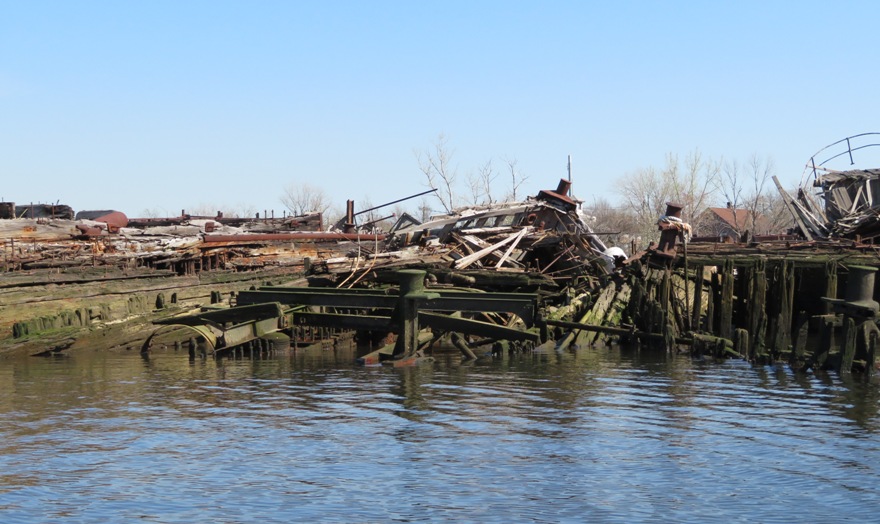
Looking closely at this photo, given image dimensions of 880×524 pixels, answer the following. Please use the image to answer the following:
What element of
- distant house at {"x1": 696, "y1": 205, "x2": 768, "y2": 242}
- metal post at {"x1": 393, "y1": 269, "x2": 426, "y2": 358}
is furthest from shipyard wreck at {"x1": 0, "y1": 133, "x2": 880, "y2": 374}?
distant house at {"x1": 696, "y1": 205, "x2": 768, "y2": 242}

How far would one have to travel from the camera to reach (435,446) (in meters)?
11.9

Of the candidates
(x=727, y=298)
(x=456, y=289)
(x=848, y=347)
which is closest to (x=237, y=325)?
(x=456, y=289)

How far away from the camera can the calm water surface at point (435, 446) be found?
931cm

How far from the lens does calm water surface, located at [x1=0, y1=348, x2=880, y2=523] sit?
931cm

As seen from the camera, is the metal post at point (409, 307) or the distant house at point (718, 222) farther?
the distant house at point (718, 222)

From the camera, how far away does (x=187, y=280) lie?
25859mm

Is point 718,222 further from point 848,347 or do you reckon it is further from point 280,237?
point 848,347

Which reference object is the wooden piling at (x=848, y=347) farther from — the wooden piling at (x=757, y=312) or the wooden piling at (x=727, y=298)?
the wooden piling at (x=727, y=298)

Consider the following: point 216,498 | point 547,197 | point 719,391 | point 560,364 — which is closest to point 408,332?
point 560,364

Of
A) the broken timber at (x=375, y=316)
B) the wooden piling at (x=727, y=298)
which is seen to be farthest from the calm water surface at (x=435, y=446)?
the wooden piling at (x=727, y=298)

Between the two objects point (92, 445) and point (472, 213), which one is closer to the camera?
point (92, 445)

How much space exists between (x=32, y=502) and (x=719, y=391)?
10996 mm

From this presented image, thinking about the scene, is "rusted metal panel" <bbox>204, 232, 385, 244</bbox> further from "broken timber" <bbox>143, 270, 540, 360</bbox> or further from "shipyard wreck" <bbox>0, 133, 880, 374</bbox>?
"broken timber" <bbox>143, 270, 540, 360</bbox>

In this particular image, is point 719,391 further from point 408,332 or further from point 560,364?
point 408,332
